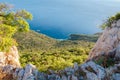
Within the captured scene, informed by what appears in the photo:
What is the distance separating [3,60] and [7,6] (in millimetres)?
4987

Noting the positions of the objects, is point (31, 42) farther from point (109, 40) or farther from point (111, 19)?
point (109, 40)

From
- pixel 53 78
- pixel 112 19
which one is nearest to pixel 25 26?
pixel 112 19

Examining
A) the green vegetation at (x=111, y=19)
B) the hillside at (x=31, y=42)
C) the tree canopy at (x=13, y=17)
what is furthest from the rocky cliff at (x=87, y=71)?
the hillside at (x=31, y=42)

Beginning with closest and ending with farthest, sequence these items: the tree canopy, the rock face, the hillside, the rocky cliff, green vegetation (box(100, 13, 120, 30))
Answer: the rocky cliff, the rock face, green vegetation (box(100, 13, 120, 30)), the tree canopy, the hillside

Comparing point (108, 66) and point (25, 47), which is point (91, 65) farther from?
point (25, 47)

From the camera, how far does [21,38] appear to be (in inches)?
4336

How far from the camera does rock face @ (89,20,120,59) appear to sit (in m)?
19.5

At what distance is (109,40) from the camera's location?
2006 centimetres

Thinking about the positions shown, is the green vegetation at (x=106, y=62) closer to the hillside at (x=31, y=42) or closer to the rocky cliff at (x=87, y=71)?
the rocky cliff at (x=87, y=71)

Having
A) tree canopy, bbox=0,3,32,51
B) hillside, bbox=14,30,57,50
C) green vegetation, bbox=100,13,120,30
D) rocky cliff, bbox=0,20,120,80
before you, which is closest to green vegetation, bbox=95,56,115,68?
rocky cliff, bbox=0,20,120,80

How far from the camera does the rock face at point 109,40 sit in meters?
19.5

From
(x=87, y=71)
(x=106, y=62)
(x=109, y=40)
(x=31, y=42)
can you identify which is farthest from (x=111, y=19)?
(x=31, y=42)

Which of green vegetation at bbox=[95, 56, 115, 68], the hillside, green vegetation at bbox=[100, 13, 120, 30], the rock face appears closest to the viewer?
green vegetation at bbox=[95, 56, 115, 68]

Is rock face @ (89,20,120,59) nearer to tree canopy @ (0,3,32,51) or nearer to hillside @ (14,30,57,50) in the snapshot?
tree canopy @ (0,3,32,51)
